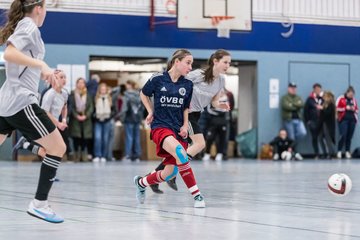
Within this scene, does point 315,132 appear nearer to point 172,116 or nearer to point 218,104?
point 218,104

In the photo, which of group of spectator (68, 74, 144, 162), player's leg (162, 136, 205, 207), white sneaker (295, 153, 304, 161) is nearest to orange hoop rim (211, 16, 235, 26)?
group of spectator (68, 74, 144, 162)

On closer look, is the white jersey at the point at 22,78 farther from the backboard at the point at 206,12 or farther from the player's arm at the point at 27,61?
the backboard at the point at 206,12

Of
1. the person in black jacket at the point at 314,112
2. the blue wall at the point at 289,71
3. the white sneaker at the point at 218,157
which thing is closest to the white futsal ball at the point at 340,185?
the white sneaker at the point at 218,157

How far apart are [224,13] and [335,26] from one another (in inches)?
215

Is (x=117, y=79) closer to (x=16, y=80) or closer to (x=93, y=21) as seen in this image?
(x=93, y=21)

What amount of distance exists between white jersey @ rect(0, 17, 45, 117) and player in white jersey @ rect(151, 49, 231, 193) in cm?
373

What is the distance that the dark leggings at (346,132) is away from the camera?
2792 cm

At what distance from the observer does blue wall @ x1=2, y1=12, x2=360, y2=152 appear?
25.5 meters

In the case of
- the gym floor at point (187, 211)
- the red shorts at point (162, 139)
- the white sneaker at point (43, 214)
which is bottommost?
the gym floor at point (187, 211)

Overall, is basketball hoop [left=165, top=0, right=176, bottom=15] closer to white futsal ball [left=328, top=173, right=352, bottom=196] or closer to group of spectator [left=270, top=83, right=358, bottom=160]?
group of spectator [left=270, top=83, right=358, bottom=160]

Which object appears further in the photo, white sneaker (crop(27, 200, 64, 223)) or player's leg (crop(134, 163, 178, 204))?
player's leg (crop(134, 163, 178, 204))

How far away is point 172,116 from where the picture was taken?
33.3 ft

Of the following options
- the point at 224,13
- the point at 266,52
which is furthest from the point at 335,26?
the point at 224,13

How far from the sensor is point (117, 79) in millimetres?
30156
